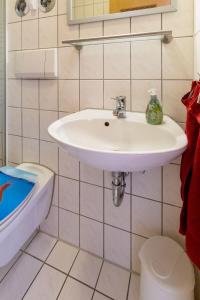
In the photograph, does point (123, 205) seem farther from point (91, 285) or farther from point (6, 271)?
point (6, 271)

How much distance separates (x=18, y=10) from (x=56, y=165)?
1.00 m

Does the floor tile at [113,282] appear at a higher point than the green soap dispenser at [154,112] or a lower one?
lower

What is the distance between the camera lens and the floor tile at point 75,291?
105 cm

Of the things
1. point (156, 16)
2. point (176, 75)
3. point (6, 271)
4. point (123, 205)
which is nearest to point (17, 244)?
point (6, 271)

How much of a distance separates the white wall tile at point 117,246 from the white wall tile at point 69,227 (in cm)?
22

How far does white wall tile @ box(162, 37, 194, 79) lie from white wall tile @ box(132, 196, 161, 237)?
2.12 feet

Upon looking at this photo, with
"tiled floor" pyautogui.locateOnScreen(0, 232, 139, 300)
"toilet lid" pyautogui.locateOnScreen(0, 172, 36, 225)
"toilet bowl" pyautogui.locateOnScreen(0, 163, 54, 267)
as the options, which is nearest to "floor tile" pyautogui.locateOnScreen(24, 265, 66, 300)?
"tiled floor" pyautogui.locateOnScreen(0, 232, 139, 300)

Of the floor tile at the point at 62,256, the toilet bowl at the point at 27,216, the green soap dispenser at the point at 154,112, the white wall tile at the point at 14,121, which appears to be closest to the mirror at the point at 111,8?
the green soap dispenser at the point at 154,112

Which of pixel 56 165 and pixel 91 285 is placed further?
pixel 56 165

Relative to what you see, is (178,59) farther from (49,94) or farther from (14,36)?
(14,36)

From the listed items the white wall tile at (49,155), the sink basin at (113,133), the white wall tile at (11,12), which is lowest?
the white wall tile at (49,155)

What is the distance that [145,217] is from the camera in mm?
1102

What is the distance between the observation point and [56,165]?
4.35ft

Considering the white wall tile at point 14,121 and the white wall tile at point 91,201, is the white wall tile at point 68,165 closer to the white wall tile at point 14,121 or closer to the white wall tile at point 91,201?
the white wall tile at point 91,201
